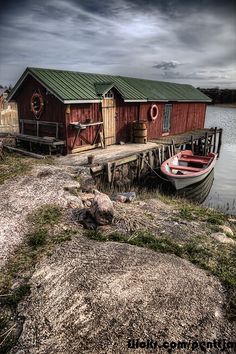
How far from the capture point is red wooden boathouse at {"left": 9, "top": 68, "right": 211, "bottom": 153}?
45.3 feet

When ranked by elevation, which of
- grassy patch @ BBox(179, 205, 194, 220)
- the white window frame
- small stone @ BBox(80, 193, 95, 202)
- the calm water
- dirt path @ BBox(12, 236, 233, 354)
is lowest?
the calm water

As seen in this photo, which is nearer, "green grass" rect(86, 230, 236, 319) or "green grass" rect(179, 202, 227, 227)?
"green grass" rect(86, 230, 236, 319)

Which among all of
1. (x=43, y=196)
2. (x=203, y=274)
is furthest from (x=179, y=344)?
(x=43, y=196)

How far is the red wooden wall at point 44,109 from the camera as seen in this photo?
13883 millimetres

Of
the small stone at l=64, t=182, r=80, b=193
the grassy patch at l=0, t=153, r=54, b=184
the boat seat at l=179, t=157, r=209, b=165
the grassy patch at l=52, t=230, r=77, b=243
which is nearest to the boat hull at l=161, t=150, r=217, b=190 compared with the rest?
the boat seat at l=179, t=157, r=209, b=165

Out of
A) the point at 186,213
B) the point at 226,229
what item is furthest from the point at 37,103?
the point at 226,229

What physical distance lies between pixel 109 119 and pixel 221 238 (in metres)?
10.8

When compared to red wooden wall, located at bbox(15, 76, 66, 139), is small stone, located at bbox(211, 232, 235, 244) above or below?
below

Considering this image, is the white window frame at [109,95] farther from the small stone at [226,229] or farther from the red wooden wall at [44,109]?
the small stone at [226,229]

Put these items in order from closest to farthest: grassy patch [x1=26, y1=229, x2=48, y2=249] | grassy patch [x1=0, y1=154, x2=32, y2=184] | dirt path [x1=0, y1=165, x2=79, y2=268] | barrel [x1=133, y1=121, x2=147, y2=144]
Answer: grassy patch [x1=26, y1=229, x2=48, y2=249] → dirt path [x1=0, y1=165, x2=79, y2=268] → grassy patch [x1=0, y1=154, x2=32, y2=184] → barrel [x1=133, y1=121, x2=147, y2=144]

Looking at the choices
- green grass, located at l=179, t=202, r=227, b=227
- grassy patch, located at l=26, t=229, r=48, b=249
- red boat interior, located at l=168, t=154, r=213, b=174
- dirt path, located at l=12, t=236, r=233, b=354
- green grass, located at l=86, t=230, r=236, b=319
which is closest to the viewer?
dirt path, located at l=12, t=236, r=233, b=354

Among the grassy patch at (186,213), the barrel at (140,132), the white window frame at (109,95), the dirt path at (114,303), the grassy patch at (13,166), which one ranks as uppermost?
the white window frame at (109,95)

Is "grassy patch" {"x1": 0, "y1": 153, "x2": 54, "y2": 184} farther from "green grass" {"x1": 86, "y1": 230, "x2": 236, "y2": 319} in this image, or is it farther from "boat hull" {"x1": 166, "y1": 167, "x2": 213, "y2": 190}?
"boat hull" {"x1": 166, "y1": 167, "x2": 213, "y2": 190}

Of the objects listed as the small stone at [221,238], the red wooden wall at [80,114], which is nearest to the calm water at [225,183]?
the small stone at [221,238]
